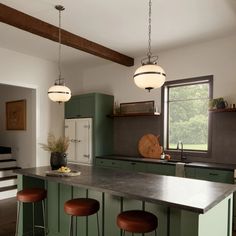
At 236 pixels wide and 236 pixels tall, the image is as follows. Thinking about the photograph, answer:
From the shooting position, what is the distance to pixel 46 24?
11.5 feet

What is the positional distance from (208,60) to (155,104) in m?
1.27

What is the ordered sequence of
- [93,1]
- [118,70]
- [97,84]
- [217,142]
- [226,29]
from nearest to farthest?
[93,1], [226,29], [217,142], [118,70], [97,84]

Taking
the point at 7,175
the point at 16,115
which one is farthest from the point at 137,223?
the point at 16,115

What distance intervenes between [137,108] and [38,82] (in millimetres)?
2226

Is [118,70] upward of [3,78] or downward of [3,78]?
upward

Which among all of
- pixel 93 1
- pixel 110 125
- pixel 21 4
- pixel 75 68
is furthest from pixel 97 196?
pixel 75 68

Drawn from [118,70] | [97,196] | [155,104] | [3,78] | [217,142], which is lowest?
[97,196]

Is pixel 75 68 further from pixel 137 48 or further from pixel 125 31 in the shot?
pixel 125 31

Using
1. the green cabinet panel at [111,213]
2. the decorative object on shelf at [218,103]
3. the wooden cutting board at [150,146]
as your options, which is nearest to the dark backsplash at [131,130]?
the wooden cutting board at [150,146]

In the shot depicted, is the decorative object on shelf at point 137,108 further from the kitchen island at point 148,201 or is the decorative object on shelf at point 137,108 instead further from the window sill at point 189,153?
the kitchen island at point 148,201

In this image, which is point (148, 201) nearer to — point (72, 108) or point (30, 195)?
point (30, 195)

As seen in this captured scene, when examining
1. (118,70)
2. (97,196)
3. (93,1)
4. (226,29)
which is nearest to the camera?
(97,196)

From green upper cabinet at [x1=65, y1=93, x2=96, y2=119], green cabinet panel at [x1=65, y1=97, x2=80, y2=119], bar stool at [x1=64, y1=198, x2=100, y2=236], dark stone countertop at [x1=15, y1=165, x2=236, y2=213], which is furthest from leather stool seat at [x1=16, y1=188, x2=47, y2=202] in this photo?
green cabinet panel at [x1=65, y1=97, x2=80, y2=119]

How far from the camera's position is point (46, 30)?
348 centimetres
